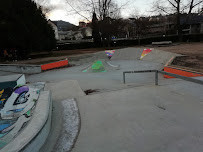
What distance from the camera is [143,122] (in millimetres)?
2898

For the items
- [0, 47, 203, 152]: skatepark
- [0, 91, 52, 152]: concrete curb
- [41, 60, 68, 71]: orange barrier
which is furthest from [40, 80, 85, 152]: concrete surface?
[41, 60, 68, 71]: orange barrier

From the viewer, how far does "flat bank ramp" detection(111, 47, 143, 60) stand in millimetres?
17478

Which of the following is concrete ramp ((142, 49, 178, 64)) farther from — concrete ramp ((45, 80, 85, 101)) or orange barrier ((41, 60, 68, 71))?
concrete ramp ((45, 80, 85, 101))

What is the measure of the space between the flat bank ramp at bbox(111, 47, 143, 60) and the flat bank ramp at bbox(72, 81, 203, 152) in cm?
1341

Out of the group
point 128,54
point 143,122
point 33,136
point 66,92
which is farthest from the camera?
point 128,54

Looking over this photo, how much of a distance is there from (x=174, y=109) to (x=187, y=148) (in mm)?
1371

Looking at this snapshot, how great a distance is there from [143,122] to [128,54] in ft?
53.4

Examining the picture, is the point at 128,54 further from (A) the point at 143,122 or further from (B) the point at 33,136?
(B) the point at 33,136

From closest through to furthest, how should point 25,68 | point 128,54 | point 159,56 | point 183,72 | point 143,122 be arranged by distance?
point 143,122 → point 183,72 → point 25,68 → point 159,56 → point 128,54

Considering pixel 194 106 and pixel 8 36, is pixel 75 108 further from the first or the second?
pixel 8 36

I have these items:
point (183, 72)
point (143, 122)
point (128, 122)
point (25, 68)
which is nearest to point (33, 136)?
point (128, 122)

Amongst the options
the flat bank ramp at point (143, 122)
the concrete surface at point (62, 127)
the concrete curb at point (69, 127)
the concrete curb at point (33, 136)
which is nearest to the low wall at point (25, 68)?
the concrete surface at point (62, 127)

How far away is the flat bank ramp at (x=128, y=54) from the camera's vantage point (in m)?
17.5

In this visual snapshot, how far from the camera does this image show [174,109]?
3.35 meters
